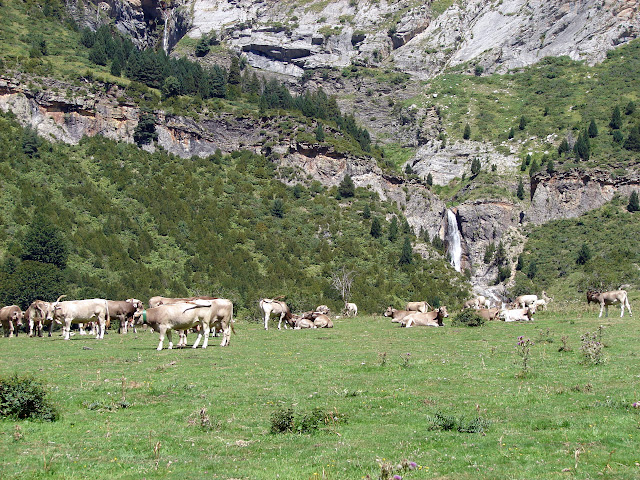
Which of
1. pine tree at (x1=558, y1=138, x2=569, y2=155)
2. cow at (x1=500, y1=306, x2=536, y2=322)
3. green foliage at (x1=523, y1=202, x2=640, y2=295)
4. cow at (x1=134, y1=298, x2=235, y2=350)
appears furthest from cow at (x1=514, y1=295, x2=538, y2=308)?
pine tree at (x1=558, y1=138, x2=569, y2=155)

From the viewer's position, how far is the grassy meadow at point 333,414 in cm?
960

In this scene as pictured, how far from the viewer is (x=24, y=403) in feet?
42.1

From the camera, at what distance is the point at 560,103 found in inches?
5979

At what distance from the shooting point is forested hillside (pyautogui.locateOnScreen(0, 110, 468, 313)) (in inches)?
2466

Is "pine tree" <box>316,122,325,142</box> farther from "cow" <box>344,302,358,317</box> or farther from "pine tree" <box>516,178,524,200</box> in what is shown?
"cow" <box>344,302,358,317</box>

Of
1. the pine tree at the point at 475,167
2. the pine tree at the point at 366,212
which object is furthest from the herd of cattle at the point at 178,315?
the pine tree at the point at 475,167

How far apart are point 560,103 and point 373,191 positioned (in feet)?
222

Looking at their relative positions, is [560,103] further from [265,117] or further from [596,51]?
[265,117]

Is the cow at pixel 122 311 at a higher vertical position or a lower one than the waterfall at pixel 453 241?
lower

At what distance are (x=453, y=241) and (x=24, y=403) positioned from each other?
128m

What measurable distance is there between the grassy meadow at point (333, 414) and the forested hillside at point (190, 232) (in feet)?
111

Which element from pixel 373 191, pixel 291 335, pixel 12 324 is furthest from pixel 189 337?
pixel 373 191

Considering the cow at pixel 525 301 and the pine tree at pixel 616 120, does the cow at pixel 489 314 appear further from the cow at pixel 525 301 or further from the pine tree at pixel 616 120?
the pine tree at pixel 616 120

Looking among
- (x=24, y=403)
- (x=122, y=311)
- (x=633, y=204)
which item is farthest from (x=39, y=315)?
(x=633, y=204)
